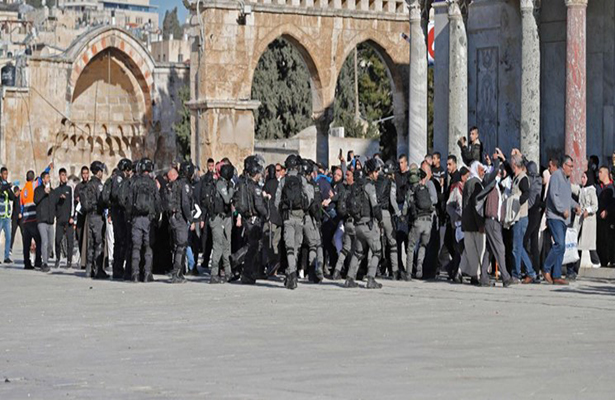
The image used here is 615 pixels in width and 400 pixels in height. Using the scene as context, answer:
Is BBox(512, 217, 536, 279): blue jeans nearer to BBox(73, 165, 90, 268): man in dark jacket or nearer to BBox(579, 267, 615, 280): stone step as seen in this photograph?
BBox(579, 267, 615, 280): stone step

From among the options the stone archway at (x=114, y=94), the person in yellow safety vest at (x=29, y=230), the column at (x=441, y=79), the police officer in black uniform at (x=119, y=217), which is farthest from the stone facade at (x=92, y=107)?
the police officer in black uniform at (x=119, y=217)

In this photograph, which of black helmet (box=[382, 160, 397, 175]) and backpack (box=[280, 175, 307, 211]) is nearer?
backpack (box=[280, 175, 307, 211])

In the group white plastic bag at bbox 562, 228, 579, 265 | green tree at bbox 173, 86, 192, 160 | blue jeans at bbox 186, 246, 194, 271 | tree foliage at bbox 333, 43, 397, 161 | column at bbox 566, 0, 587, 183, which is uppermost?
tree foliage at bbox 333, 43, 397, 161

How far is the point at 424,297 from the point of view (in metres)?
18.2

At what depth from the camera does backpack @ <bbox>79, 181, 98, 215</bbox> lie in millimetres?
22609

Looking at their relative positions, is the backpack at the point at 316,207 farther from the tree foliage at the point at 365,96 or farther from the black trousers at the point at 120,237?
the tree foliage at the point at 365,96

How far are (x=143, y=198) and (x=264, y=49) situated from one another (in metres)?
18.7

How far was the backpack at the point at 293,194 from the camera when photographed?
19766 millimetres

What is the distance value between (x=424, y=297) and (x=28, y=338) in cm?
561

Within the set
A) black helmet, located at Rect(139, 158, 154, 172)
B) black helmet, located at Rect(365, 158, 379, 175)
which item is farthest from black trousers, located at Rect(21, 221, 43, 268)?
black helmet, located at Rect(365, 158, 379, 175)

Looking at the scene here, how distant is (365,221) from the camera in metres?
19.4

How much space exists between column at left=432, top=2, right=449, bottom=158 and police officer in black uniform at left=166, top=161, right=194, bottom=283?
7.07m

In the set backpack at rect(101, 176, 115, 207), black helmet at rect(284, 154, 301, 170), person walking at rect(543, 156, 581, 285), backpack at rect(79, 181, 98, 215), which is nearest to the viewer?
person walking at rect(543, 156, 581, 285)

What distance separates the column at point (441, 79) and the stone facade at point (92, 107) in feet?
84.9
